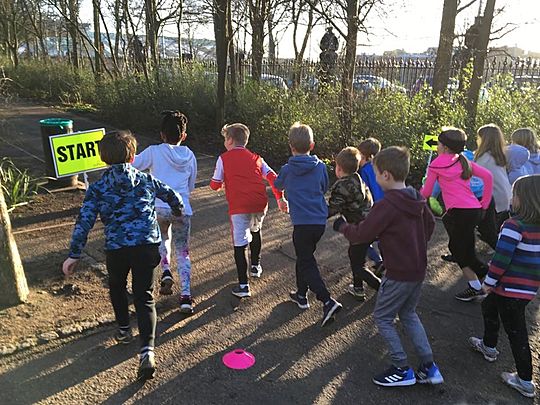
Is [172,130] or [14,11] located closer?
[172,130]

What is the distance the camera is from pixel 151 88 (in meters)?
13.7

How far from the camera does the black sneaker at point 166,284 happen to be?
4.44 metres

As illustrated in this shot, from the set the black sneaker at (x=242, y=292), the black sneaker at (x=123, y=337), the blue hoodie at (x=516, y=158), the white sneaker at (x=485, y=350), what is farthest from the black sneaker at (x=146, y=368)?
the blue hoodie at (x=516, y=158)

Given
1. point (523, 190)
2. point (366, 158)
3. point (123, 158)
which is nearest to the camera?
point (523, 190)

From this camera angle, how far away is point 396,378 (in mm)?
3234

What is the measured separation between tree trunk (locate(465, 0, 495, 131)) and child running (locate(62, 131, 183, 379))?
26.3 ft

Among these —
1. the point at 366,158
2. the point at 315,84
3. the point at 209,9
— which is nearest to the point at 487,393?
the point at 366,158

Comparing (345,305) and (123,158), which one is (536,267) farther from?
(123,158)

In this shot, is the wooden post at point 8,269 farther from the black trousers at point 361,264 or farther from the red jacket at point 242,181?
the black trousers at point 361,264

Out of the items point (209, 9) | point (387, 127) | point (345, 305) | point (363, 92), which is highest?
point (209, 9)

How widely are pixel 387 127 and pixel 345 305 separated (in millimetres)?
5741

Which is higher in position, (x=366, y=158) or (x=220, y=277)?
(x=366, y=158)

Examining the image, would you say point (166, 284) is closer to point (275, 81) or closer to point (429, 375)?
point (429, 375)

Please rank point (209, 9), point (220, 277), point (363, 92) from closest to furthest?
point (220, 277) → point (363, 92) → point (209, 9)
